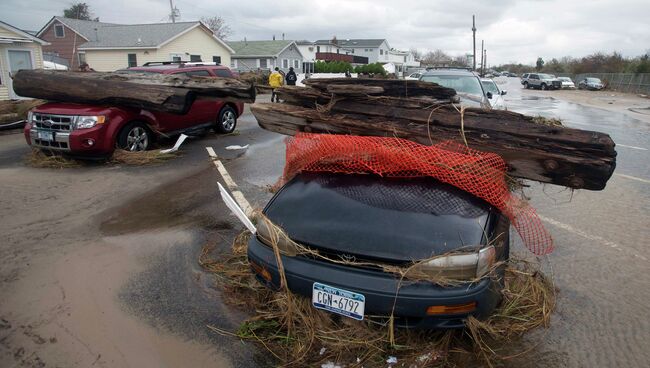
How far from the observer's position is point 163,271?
13.8 ft

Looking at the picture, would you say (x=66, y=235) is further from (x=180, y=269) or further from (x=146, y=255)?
(x=180, y=269)

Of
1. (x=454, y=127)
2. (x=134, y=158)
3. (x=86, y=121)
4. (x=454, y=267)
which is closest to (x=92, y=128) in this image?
(x=86, y=121)

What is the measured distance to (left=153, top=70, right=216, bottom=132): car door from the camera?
940 cm

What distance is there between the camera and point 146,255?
454 centimetres

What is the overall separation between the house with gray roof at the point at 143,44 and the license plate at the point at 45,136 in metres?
26.9

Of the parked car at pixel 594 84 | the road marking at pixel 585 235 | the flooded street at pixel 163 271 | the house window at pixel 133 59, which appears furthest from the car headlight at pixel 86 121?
the parked car at pixel 594 84

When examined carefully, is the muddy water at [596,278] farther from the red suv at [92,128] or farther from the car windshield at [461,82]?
the red suv at [92,128]

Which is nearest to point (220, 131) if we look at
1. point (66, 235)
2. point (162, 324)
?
point (66, 235)

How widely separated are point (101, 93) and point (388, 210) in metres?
7.17

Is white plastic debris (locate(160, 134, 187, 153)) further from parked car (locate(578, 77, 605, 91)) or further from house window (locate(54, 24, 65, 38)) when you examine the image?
parked car (locate(578, 77, 605, 91))

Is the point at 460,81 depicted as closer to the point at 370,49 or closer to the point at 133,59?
the point at 133,59

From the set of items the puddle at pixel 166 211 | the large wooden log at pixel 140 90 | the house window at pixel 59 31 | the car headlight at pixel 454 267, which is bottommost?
the puddle at pixel 166 211

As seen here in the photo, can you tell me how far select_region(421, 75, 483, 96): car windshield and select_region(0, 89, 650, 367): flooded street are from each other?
4.37 m

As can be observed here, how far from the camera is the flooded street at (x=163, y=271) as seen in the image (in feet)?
9.99
